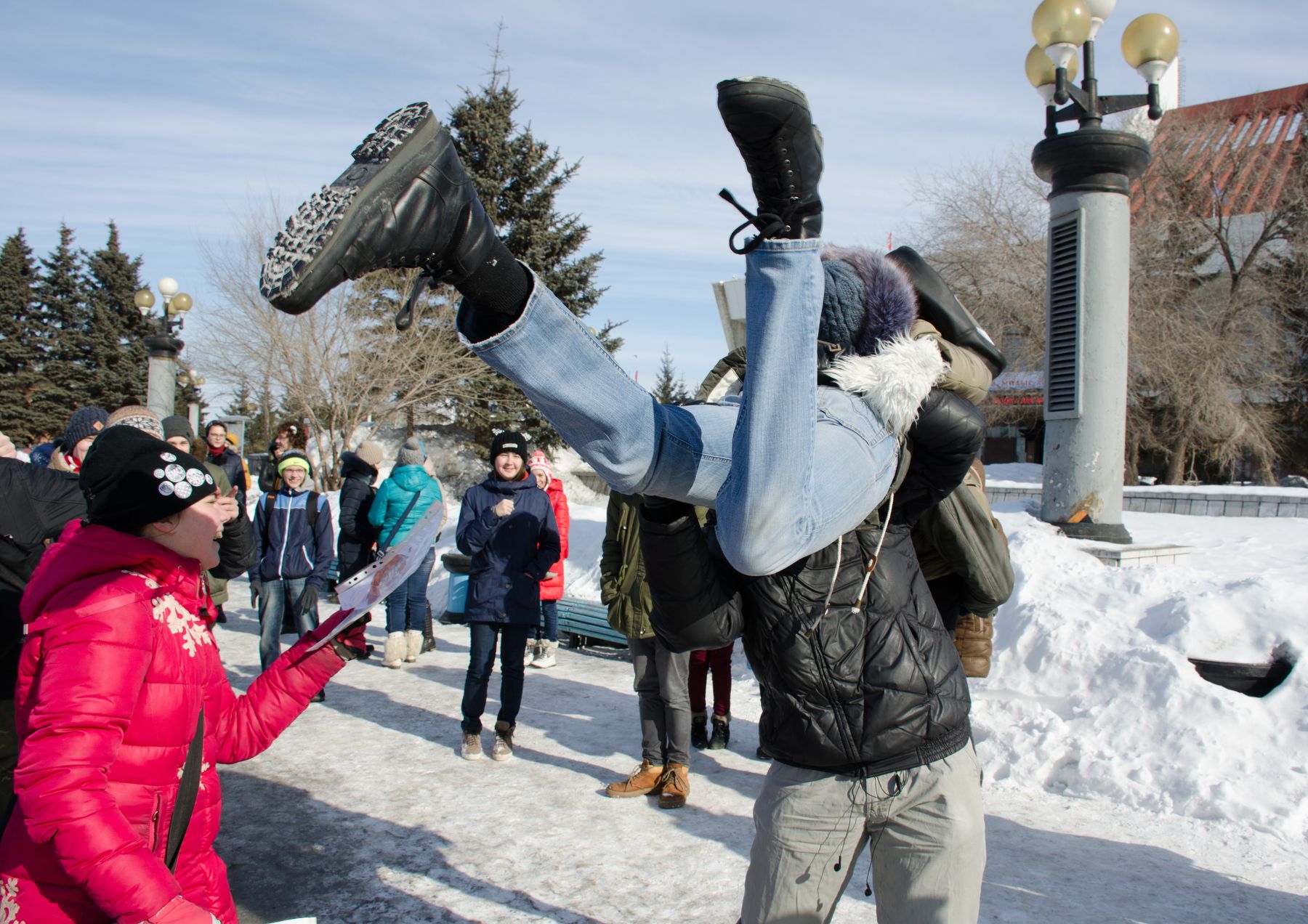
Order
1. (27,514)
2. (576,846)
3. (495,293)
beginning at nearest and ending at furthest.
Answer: (495,293), (27,514), (576,846)

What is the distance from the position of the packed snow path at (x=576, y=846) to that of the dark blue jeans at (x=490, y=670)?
0.27 m

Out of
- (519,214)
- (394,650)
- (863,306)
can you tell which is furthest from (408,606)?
(519,214)

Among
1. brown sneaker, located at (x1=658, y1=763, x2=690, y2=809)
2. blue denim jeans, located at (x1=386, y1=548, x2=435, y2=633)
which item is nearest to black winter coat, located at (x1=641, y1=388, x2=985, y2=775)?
brown sneaker, located at (x1=658, y1=763, x2=690, y2=809)

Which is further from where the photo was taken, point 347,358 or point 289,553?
point 347,358

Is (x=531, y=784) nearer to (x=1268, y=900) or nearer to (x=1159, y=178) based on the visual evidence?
(x=1268, y=900)

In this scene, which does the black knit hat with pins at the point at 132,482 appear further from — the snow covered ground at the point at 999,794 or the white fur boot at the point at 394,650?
the white fur boot at the point at 394,650

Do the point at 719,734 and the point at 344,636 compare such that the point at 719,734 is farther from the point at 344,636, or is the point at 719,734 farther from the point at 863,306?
the point at 863,306

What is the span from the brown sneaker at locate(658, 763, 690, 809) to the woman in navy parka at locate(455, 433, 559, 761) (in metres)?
1.16

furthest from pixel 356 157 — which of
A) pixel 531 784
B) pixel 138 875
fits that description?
pixel 531 784

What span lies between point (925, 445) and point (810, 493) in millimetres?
437

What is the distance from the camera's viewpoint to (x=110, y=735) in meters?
1.81

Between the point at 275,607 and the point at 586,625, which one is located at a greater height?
the point at 275,607

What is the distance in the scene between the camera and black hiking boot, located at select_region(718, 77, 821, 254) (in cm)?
126

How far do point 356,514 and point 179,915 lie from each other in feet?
22.5
